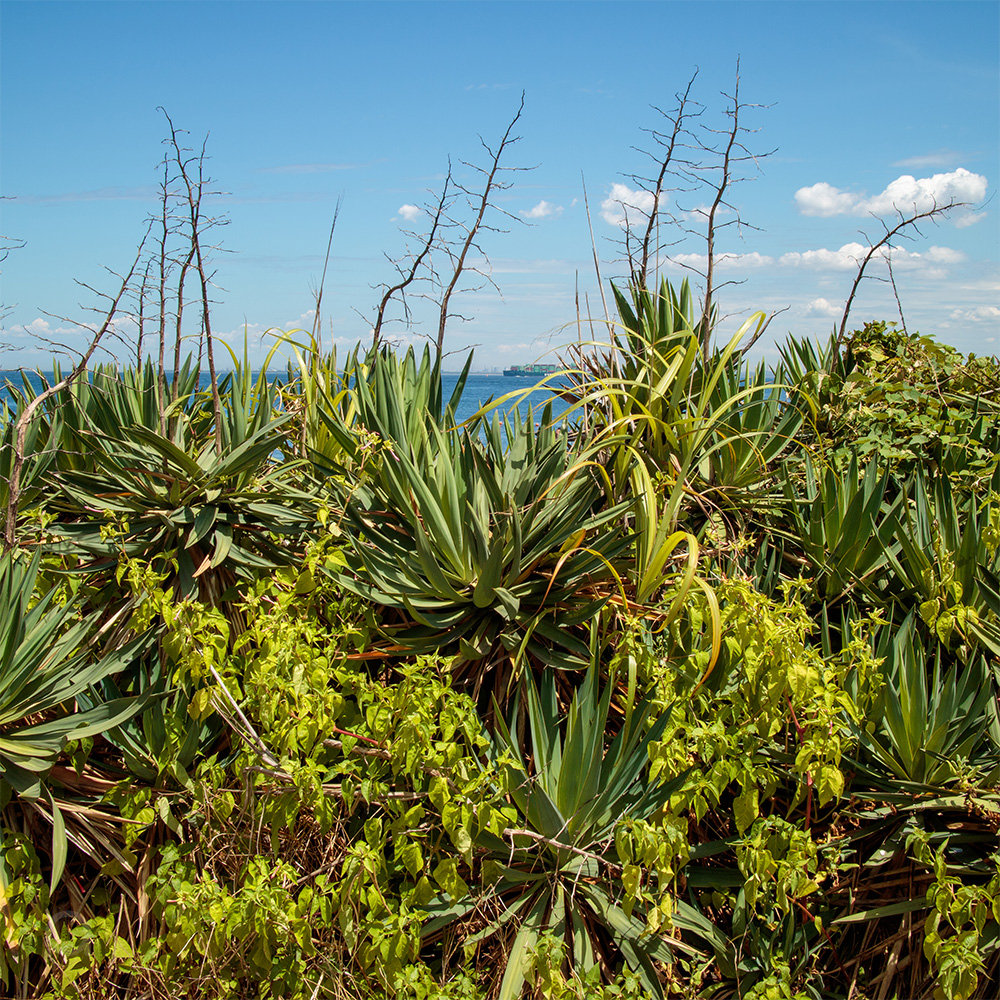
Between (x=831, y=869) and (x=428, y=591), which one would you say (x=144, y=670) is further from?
(x=831, y=869)

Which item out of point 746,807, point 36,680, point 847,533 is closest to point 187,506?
point 36,680

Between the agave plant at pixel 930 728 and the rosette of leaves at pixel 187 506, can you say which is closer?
the agave plant at pixel 930 728

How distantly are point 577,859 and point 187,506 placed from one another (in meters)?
1.91

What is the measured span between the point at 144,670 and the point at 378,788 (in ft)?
3.58

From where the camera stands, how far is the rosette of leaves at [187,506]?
2936 millimetres

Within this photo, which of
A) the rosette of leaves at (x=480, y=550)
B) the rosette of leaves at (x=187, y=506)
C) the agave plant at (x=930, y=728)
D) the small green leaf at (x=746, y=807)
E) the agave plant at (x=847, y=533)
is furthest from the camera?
the agave plant at (x=847, y=533)

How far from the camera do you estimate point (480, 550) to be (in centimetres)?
262

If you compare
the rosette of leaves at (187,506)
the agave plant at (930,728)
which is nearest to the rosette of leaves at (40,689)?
the rosette of leaves at (187,506)

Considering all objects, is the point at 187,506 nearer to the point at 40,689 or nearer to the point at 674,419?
the point at 40,689

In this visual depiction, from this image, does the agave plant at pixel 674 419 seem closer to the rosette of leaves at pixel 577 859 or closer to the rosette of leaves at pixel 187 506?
the rosette of leaves at pixel 577 859

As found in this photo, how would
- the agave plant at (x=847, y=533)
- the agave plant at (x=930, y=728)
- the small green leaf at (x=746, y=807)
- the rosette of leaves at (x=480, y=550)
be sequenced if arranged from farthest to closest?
1. the agave plant at (x=847, y=533)
2. the rosette of leaves at (x=480, y=550)
3. the agave plant at (x=930, y=728)
4. the small green leaf at (x=746, y=807)

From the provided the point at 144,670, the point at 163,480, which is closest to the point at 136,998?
the point at 144,670

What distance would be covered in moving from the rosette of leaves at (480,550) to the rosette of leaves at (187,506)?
393mm

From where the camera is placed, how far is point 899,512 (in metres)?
3.19
